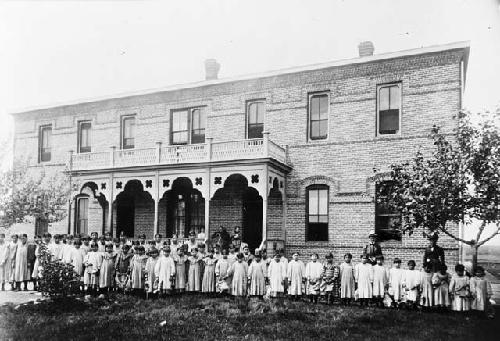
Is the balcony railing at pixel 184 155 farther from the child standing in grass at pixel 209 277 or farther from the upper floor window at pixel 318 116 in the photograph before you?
the child standing in grass at pixel 209 277

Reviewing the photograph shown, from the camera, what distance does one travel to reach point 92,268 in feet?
45.7

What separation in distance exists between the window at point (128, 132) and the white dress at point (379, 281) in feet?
43.3

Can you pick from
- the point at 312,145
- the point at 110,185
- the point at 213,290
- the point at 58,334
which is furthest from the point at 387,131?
→ the point at 58,334

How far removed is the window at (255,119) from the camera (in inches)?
750

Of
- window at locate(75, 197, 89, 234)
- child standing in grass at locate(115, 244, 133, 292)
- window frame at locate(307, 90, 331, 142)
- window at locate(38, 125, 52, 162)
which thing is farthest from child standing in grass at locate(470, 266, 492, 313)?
window at locate(38, 125, 52, 162)

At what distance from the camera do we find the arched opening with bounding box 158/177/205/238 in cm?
1994

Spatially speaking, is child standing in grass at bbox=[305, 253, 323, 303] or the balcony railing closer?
child standing in grass at bbox=[305, 253, 323, 303]

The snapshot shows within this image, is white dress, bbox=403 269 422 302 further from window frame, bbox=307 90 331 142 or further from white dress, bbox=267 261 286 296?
window frame, bbox=307 90 331 142

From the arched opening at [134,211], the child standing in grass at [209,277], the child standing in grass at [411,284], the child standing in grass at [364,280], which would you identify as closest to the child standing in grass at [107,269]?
the child standing in grass at [209,277]

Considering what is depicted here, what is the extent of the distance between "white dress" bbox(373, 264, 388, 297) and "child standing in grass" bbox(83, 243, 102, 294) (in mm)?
7677

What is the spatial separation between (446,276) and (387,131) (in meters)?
6.28

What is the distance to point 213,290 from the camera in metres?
13.5

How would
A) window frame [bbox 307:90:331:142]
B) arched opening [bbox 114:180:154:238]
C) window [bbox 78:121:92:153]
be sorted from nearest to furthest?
window frame [bbox 307:90:331:142] < arched opening [bbox 114:180:154:238] < window [bbox 78:121:92:153]

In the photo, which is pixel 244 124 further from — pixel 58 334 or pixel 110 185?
pixel 58 334
